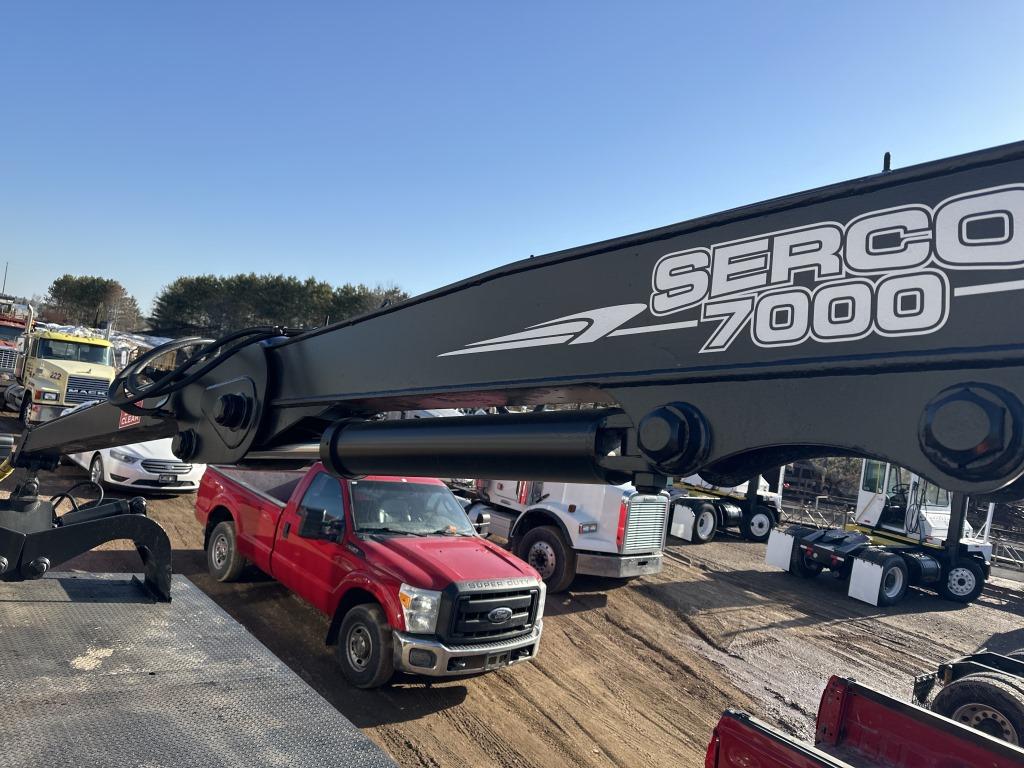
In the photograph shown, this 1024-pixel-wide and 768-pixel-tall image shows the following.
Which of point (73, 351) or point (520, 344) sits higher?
point (520, 344)

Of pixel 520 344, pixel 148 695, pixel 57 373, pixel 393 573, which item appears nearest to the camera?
pixel 520 344

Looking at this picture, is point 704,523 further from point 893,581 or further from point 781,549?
point 893,581

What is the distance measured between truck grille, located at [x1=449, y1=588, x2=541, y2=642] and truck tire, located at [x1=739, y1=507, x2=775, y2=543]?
13.8 meters

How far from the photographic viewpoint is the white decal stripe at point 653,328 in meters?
1.64

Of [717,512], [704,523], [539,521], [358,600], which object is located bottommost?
[704,523]

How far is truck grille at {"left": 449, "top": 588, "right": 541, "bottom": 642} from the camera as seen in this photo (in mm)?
5879

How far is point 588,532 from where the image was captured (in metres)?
9.96

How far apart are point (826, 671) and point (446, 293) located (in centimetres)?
803

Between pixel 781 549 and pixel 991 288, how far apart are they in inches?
564

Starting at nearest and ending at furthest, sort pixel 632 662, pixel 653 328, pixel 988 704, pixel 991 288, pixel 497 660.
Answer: pixel 991 288 < pixel 653 328 < pixel 988 704 < pixel 497 660 < pixel 632 662

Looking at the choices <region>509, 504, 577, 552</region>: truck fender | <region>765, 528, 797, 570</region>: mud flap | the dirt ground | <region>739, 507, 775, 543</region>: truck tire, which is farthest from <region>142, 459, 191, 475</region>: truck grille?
<region>739, 507, 775, 543</region>: truck tire

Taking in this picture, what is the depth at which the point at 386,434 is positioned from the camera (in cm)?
252

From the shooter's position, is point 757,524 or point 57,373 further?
point 757,524

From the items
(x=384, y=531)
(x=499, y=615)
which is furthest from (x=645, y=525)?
(x=384, y=531)
